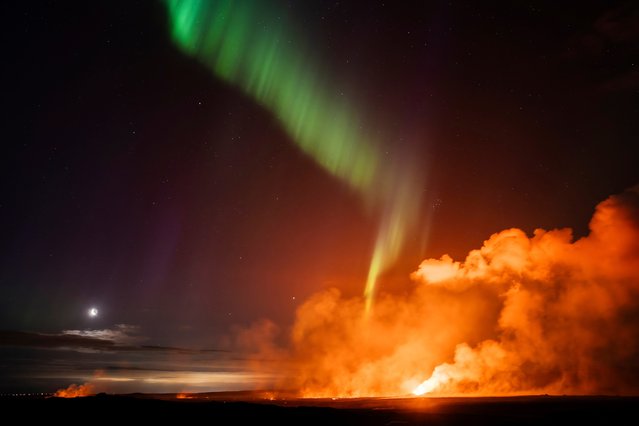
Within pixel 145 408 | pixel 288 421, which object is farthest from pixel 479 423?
pixel 145 408

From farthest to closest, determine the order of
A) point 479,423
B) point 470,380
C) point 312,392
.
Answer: point 312,392
point 470,380
point 479,423

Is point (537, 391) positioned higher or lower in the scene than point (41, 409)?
higher

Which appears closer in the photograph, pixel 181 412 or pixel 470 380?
pixel 181 412

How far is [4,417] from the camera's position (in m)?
52.5

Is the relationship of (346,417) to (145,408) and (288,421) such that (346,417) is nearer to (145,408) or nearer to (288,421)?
(288,421)

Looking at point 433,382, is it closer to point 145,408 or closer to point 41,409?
point 145,408

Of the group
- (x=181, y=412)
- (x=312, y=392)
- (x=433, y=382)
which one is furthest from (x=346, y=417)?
(x=312, y=392)

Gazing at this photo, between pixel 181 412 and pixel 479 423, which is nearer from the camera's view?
pixel 479 423

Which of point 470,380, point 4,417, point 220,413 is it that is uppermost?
point 470,380

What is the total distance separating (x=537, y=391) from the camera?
366 ft

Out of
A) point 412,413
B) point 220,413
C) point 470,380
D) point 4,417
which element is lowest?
point 4,417

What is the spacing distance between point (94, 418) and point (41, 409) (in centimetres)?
1144

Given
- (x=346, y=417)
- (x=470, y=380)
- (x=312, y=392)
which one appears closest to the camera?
(x=346, y=417)

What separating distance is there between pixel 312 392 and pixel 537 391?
50.7 metres
